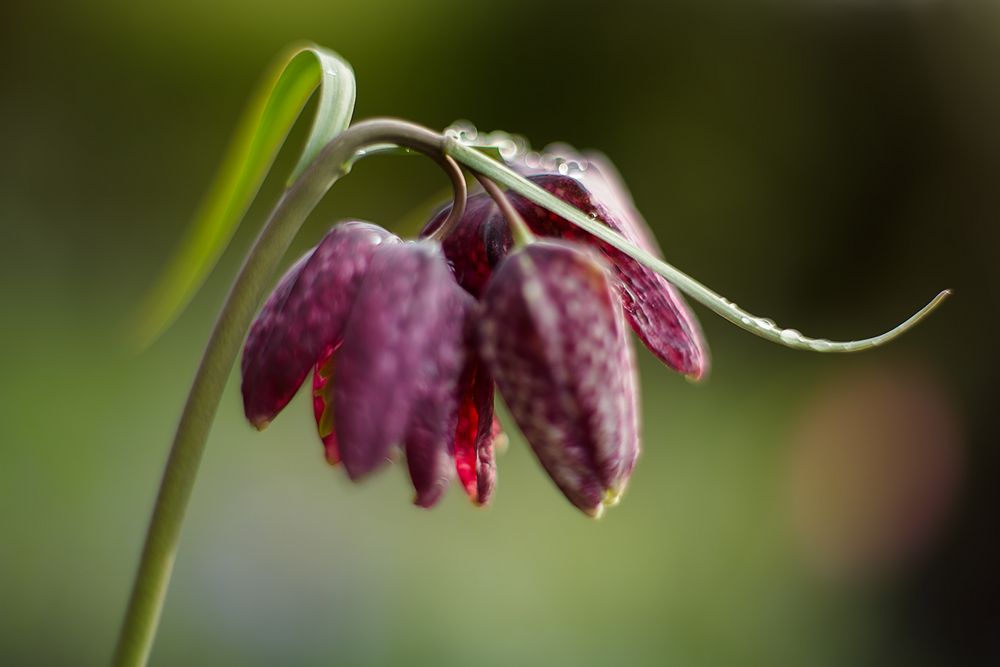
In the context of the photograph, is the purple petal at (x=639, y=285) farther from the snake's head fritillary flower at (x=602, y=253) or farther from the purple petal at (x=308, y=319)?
the purple petal at (x=308, y=319)

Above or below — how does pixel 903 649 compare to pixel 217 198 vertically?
below

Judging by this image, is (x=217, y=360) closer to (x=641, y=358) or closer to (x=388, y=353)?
(x=388, y=353)

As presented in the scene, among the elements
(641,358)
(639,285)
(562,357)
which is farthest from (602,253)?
(641,358)

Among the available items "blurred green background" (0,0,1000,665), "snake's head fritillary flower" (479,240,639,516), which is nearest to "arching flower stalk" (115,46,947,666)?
"snake's head fritillary flower" (479,240,639,516)

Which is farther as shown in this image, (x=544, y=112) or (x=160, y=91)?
(x=544, y=112)

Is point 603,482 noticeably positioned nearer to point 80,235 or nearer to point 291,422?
point 291,422

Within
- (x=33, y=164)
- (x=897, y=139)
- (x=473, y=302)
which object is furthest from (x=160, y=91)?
(x=473, y=302)

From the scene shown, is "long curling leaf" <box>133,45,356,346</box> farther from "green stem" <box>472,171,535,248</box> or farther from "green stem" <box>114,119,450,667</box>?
"green stem" <box>472,171,535,248</box>
